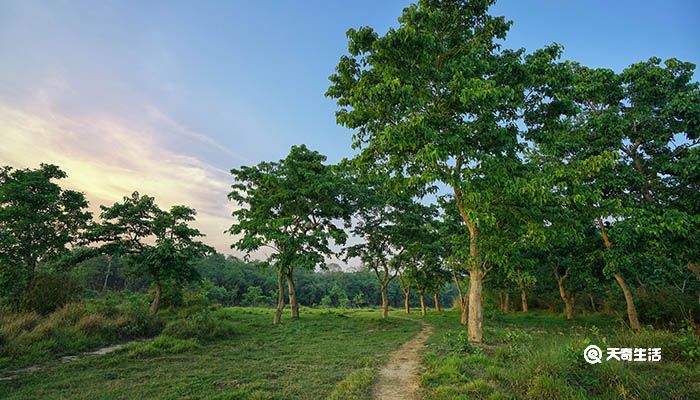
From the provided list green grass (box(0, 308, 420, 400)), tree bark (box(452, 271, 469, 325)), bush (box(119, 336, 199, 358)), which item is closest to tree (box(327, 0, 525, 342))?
green grass (box(0, 308, 420, 400))

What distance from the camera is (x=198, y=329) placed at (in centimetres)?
1476

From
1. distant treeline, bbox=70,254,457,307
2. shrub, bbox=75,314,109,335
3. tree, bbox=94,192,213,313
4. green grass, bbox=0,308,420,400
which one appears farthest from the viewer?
distant treeline, bbox=70,254,457,307

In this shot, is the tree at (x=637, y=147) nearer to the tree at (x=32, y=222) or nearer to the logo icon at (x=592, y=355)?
the logo icon at (x=592, y=355)

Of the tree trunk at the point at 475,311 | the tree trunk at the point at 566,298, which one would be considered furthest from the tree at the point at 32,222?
the tree trunk at the point at 566,298

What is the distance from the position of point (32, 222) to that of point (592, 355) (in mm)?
29253

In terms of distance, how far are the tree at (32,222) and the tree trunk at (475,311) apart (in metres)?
22.5

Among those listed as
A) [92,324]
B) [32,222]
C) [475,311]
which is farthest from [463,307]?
[32,222]

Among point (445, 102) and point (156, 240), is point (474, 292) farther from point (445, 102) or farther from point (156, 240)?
point (156, 240)

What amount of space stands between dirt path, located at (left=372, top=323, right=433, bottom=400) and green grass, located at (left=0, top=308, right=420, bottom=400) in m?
0.33

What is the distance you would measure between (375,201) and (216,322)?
1329 cm

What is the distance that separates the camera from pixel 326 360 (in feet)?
33.4

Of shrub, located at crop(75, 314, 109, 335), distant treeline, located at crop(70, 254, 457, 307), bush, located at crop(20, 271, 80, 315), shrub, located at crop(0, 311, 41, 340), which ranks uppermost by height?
bush, located at crop(20, 271, 80, 315)

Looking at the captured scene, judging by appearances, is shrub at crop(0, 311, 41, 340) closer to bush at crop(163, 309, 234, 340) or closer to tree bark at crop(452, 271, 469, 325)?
bush at crop(163, 309, 234, 340)

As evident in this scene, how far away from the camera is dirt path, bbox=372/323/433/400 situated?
6512 mm
